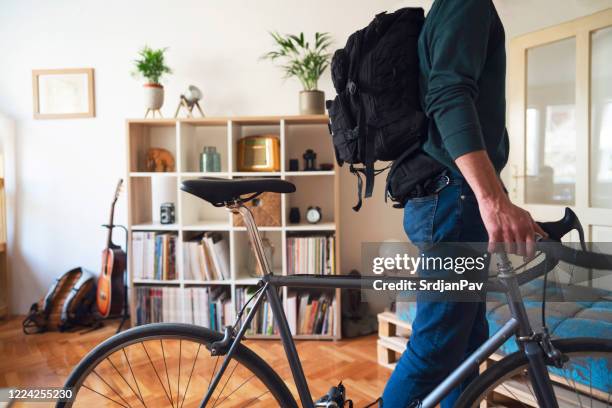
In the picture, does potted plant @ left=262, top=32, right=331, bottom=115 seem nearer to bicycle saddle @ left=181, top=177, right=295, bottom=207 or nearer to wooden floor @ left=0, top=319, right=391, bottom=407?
wooden floor @ left=0, top=319, right=391, bottom=407

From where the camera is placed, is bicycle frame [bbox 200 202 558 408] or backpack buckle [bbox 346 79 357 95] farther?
backpack buckle [bbox 346 79 357 95]

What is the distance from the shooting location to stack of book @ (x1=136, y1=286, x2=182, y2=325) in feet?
9.25

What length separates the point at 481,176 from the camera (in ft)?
2.82

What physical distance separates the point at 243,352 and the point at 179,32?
2662mm

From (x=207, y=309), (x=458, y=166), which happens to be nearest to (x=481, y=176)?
(x=458, y=166)

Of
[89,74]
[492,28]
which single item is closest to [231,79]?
[89,74]

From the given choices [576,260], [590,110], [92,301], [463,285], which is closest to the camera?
[576,260]

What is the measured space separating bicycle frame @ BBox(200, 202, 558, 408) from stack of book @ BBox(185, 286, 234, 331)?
174 centimetres

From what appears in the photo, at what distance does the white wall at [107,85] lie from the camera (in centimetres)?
308

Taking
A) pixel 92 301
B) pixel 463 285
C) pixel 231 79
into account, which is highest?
pixel 231 79

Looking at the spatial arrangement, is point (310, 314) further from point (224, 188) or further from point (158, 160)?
point (224, 188)

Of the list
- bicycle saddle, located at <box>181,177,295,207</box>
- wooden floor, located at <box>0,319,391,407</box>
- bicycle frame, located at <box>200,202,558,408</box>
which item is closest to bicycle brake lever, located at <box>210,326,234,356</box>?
bicycle frame, located at <box>200,202,558,408</box>

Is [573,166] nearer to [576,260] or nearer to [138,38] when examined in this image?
[576,260]

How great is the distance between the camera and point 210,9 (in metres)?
3.12
